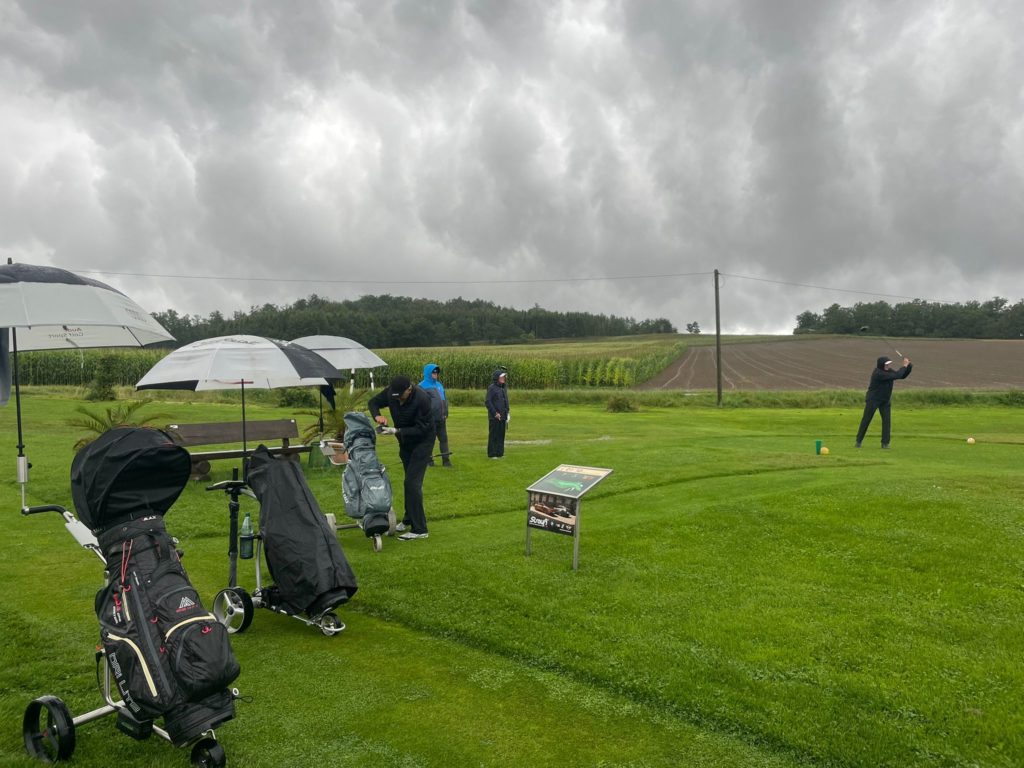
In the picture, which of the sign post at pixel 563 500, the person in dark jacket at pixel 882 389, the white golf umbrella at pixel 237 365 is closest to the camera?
the sign post at pixel 563 500

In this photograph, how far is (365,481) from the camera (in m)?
8.55

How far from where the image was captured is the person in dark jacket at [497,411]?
622 inches

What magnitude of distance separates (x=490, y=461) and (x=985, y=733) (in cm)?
1201

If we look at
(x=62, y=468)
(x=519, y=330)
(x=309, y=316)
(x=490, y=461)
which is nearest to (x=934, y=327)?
(x=519, y=330)

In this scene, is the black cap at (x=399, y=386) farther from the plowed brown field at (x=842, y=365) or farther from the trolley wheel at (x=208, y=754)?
the plowed brown field at (x=842, y=365)

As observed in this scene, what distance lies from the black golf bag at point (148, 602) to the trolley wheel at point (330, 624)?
189 cm

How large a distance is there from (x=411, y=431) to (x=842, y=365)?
5905 centimetres

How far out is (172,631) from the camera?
12.9ft

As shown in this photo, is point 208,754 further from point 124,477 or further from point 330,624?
point 330,624

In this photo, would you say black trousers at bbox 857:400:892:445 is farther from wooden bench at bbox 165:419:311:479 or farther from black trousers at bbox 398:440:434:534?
wooden bench at bbox 165:419:311:479

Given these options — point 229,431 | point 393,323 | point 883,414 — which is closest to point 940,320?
point 393,323

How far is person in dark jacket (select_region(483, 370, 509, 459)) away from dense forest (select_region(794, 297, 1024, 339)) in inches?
3523

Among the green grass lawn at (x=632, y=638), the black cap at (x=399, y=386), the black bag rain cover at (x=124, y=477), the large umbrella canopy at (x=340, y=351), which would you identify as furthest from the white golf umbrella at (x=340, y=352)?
the black bag rain cover at (x=124, y=477)

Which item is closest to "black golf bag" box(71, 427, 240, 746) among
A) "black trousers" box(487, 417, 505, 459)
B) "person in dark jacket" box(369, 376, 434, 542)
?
"person in dark jacket" box(369, 376, 434, 542)
